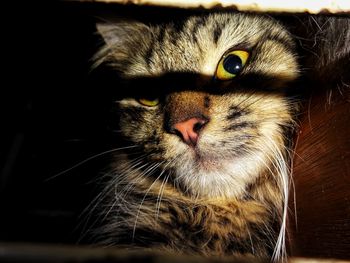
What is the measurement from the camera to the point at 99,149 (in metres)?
2.02

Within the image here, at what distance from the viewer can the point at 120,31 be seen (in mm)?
1583

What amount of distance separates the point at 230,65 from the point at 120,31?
672 mm

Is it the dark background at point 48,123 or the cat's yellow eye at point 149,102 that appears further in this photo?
the dark background at point 48,123

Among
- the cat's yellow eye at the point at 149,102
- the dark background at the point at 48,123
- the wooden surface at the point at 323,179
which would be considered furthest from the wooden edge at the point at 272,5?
the dark background at the point at 48,123

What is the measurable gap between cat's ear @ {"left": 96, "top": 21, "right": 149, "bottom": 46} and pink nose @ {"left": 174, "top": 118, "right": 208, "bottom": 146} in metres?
0.61

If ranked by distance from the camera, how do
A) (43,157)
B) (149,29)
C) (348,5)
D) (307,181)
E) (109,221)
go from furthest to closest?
(43,157)
(149,29)
(109,221)
(307,181)
(348,5)

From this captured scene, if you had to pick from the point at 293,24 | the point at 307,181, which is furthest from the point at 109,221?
the point at 293,24

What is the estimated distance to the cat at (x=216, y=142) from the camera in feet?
3.38

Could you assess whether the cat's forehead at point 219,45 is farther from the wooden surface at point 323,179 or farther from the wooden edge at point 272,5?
the wooden edge at point 272,5

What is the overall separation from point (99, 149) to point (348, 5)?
162cm

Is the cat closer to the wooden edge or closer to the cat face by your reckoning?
the cat face

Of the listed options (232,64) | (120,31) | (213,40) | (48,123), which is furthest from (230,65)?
(48,123)

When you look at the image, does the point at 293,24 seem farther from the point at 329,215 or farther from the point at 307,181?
the point at 329,215

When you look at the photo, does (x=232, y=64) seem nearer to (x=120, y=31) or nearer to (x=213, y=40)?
(x=213, y=40)
